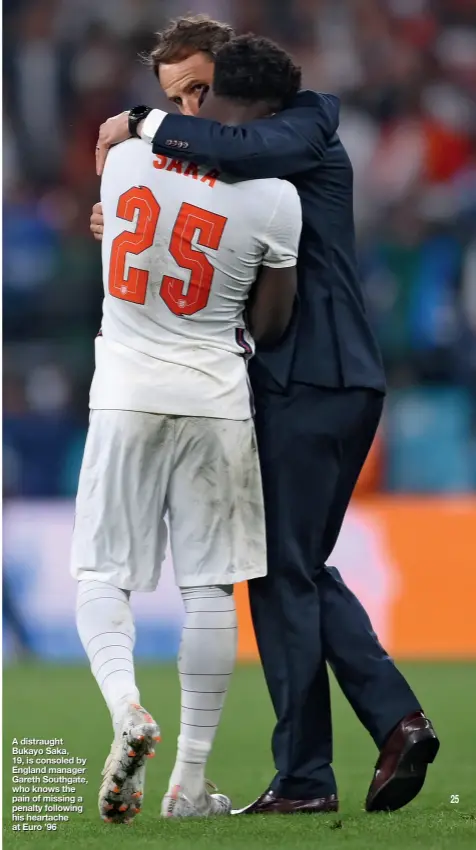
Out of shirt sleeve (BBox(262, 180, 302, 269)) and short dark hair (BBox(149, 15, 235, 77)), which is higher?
short dark hair (BBox(149, 15, 235, 77))

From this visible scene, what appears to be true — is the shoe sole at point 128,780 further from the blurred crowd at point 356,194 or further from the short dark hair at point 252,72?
the blurred crowd at point 356,194

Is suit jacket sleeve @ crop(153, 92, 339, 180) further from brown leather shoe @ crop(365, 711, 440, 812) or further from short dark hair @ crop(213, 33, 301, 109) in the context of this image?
brown leather shoe @ crop(365, 711, 440, 812)

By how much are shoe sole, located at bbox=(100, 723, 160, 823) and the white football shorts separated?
40 cm

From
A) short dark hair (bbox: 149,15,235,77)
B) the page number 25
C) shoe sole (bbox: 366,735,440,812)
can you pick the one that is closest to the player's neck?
short dark hair (bbox: 149,15,235,77)

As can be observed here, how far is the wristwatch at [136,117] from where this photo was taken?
9.34 ft

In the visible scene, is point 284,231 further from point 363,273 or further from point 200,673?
point 363,273

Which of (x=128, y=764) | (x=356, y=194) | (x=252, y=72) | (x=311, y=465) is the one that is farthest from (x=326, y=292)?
(x=356, y=194)

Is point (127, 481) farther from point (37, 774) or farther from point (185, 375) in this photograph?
point (37, 774)

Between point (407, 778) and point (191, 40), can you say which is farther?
point (191, 40)

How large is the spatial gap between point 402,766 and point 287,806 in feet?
0.88

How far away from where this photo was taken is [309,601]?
10.0ft

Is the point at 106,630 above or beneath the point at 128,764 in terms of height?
above

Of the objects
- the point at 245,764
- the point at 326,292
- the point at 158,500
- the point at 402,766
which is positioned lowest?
the point at 245,764

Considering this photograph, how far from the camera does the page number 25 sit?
281 cm
